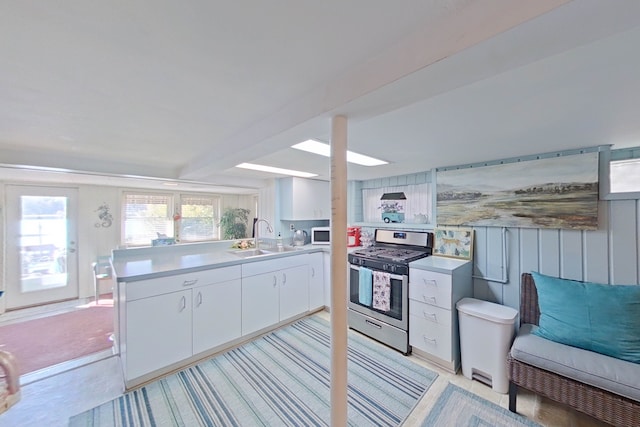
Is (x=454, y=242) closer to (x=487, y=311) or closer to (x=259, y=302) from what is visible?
(x=487, y=311)

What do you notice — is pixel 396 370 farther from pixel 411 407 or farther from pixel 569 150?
pixel 569 150

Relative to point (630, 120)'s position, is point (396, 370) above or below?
below

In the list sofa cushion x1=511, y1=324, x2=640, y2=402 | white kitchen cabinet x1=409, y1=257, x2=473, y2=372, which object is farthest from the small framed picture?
sofa cushion x1=511, y1=324, x2=640, y2=402

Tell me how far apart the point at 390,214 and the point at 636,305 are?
2.30 metres

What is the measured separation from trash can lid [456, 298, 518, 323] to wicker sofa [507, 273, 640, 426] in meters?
0.16

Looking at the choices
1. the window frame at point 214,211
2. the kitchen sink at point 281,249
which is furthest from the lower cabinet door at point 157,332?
the window frame at point 214,211

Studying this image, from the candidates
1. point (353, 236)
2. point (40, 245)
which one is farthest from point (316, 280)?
point (40, 245)

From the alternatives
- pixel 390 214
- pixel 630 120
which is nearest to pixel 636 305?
pixel 630 120

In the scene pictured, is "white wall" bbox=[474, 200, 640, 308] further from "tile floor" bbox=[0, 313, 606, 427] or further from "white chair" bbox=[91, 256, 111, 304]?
"white chair" bbox=[91, 256, 111, 304]

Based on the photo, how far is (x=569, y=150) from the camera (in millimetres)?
2111

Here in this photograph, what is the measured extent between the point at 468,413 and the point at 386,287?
1.16m

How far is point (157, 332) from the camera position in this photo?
6.97 ft

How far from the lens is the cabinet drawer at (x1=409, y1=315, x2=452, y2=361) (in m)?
2.24

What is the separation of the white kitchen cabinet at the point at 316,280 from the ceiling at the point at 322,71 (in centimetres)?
201
